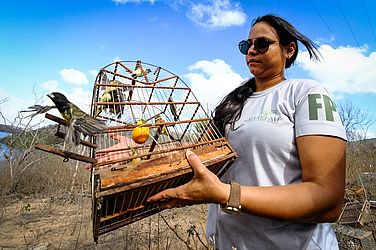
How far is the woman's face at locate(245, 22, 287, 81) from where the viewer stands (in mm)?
1283

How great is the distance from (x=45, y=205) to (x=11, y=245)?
2.37 metres

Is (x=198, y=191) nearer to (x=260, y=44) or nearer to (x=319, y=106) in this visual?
(x=319, y=106)

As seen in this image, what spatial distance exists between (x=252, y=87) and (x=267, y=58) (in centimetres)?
21

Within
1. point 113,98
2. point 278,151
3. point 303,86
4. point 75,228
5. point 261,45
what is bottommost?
point 75,228

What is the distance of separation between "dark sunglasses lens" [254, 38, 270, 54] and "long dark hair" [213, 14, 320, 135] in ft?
0.27

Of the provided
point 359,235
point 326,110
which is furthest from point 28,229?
point 326,110

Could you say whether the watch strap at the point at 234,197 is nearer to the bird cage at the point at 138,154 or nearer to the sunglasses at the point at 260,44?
the bird cage at the point at 138,154

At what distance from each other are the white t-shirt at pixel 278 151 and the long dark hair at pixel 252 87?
0.33 ft

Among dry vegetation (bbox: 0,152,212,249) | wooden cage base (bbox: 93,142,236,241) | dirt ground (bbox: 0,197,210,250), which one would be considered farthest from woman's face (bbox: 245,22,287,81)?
dirt ground (bbox: 0,197,210,250)

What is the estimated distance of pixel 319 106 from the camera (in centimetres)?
101

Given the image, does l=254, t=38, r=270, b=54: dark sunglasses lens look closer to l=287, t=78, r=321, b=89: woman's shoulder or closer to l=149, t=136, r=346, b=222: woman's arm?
l=287, t=78, r=321, b=89: woman's shoulder

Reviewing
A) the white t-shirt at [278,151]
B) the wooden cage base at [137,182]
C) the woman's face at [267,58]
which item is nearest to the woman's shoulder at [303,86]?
the white t-shirt at [278,151]

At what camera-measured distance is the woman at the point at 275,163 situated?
905mm

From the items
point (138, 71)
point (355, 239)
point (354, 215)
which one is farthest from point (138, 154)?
point (354, 215)
